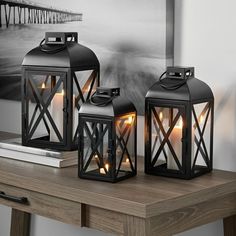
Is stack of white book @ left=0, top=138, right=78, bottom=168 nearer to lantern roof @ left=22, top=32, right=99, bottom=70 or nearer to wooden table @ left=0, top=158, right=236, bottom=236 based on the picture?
wooden table @ left=0, top=158, right=236, bottom=236

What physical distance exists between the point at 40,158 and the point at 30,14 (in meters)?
0.66

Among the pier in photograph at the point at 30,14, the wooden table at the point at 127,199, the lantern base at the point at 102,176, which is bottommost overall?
the wooden table at the point at 127,199

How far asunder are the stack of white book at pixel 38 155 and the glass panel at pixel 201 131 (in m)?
0.37

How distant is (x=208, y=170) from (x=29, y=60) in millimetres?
624

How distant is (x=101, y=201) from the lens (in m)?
1.72

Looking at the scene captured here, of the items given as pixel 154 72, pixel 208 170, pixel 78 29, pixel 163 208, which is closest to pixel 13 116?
pixel 78 29

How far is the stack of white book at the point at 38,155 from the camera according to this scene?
6.70 feet

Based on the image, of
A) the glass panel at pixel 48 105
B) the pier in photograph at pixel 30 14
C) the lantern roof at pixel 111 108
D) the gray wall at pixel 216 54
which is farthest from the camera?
the pier in photograph at pixel 30 14

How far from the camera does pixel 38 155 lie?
2076 millimetres

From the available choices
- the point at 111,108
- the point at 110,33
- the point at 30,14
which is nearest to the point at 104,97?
the point at 111,108

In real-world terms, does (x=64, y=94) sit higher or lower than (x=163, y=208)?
higher

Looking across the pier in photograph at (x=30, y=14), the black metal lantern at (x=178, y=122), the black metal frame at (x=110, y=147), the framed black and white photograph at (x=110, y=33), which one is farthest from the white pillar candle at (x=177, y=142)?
the pier in photograph at (x=30, y=14)

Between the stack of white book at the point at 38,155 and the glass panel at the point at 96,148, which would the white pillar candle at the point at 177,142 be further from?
the stack of white book at the point at 38,155

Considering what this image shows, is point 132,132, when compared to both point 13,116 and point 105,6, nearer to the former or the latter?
point 105,6
